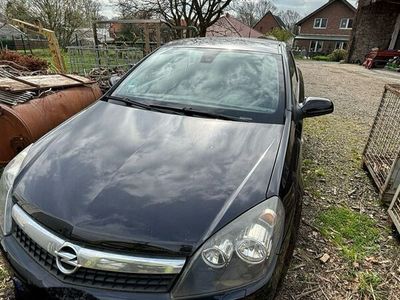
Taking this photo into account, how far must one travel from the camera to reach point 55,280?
1.30m

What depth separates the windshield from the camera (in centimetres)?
223

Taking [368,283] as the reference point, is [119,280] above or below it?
above

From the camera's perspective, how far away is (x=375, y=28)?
66.3 ft

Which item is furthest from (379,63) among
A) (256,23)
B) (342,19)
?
(256,23)

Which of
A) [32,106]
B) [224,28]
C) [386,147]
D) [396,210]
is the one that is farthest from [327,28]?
[32,106]

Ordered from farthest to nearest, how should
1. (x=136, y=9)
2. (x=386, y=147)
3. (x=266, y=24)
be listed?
(x=266, y=24)
(x=136, y=9)
(x=386, y=147)

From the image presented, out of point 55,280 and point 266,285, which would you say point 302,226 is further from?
point 55,280

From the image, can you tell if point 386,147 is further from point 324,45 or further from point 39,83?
point 324,45

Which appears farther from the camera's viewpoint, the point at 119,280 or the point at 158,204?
the point at 158,204

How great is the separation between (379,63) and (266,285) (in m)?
20.0

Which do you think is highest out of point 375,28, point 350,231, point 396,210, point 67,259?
point 375,28

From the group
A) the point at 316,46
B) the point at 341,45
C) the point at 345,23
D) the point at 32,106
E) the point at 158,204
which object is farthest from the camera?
the point at 316,46

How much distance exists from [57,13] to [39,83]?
967 inches

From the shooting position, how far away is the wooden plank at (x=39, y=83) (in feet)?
11.2
